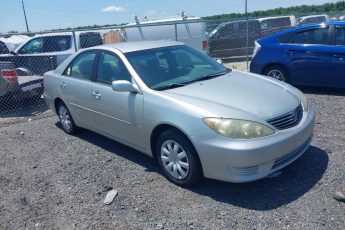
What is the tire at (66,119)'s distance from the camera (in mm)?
6152

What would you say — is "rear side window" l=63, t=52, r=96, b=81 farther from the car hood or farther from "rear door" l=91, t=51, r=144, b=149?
the car hood

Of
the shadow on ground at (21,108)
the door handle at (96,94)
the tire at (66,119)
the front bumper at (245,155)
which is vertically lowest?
the shadow on ground at (21,108)

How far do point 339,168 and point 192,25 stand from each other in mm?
9284

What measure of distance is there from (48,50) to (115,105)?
6751 millimetres

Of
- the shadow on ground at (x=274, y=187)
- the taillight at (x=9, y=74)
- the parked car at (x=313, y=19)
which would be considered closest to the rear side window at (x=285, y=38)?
the shadow on ground at (x=274, y=187)

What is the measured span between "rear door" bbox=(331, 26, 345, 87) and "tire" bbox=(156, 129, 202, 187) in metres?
4.62

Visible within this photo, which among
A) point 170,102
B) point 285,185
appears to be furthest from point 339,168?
point 170,102

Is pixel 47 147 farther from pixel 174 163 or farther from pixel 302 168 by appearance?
pixel 302 168

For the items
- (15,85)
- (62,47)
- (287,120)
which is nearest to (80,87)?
(287,120)

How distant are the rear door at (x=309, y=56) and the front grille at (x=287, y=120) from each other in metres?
3.70

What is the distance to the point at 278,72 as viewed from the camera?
8055mm

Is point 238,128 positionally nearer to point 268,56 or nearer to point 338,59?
point 338,59

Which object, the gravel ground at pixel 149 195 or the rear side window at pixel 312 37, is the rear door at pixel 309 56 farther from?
the gravel ground at pixel 149 195

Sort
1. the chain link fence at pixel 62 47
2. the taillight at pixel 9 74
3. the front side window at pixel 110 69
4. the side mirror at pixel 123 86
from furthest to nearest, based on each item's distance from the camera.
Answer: the chain link fence at pixel 62 47
the taillight at pixel 9 74
the front side window at pixel 110 69
the side mirror at pixel 123 86
